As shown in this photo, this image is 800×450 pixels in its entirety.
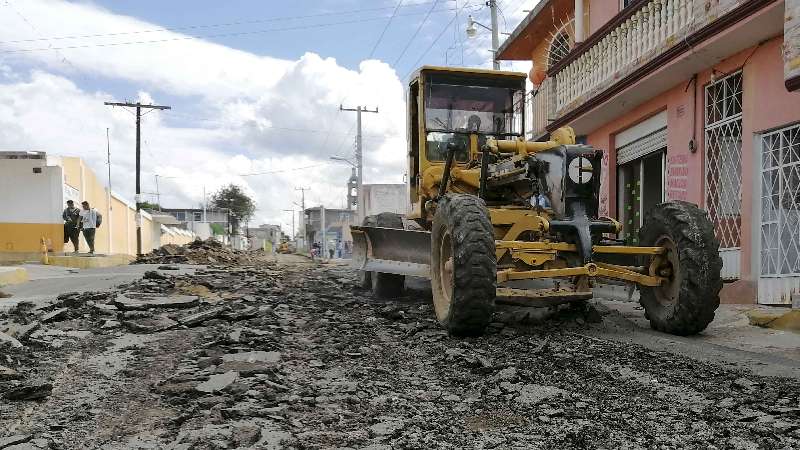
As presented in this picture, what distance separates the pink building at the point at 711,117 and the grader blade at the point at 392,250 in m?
4.35

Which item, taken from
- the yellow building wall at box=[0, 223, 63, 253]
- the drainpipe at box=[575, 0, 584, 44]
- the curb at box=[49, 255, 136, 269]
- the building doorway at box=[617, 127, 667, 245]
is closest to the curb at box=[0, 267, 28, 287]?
the curb at box=[49, 255, 136, 269]

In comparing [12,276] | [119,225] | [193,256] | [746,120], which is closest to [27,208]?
[193,256]

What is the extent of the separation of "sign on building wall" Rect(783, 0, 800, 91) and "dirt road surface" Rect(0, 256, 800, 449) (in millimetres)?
3218

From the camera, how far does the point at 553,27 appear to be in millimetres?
16875

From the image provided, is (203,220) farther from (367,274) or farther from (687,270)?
(687,270)

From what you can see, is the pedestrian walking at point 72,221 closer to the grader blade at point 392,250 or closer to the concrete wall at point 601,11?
the grader blade at point 392,250

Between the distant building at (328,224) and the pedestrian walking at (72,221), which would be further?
the distant building at (328,224)

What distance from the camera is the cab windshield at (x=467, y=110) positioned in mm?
7848

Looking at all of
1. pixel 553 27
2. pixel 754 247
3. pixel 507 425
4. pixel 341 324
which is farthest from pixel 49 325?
pixel 553 27

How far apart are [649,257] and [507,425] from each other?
345 cm

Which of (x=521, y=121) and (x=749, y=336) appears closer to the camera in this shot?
(x=749, y=336)

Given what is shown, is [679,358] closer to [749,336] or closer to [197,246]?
[749,336]

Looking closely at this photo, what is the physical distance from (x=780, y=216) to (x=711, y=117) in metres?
2.18

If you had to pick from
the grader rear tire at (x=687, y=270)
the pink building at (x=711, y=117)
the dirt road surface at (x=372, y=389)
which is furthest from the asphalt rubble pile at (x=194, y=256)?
the grader rear tire at (x=687, y=270)
